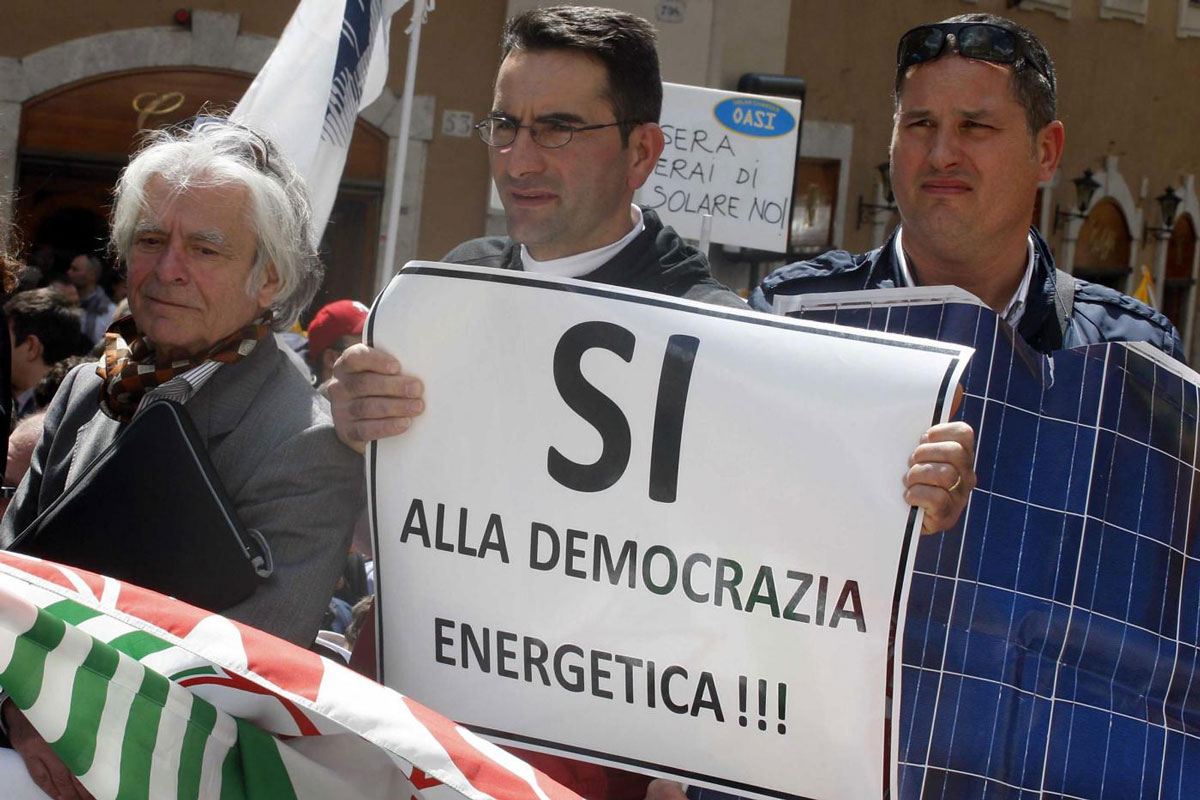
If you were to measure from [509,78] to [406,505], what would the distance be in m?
→ 0.74

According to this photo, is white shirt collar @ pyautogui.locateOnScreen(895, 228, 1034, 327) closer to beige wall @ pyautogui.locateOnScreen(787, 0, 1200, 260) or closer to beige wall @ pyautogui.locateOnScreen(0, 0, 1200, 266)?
beige wall @ pyautogui.locateOnScreen(0, 0, 1200, 266)

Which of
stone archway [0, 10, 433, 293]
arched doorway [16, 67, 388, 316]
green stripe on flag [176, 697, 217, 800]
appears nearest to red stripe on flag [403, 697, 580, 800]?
green stripe on flag [176, 697, 217, 800]

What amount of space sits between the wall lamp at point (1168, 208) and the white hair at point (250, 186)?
52.0 feet

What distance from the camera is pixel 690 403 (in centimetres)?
200

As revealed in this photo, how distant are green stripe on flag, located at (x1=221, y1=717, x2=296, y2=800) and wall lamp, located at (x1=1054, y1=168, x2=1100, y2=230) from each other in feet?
48.2

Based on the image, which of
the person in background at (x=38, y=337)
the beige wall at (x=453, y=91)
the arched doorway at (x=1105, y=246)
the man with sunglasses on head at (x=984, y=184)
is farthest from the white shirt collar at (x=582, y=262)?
the arched doorway at (x=1105, y=246)

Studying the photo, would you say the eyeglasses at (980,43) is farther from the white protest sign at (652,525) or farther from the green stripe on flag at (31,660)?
the green stripe on flag at (31,660)

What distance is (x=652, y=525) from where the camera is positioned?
6.53 feet

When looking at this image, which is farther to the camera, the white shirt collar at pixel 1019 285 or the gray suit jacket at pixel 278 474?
the white shirt collar at pixel 1019 285

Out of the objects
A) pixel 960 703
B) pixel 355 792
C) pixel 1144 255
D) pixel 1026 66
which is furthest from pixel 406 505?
pixel 1144 255

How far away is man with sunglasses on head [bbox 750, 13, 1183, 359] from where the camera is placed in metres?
2.35

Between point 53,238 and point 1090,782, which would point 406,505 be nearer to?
point 1090,782

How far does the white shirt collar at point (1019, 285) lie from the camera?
242cm

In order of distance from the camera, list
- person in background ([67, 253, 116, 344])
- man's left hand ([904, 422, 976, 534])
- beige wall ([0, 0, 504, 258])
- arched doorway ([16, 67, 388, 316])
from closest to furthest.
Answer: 1. man's left hand ([904, 422, 976, 534])
2. person in background ([67, 253, 116, 344])
3. arched doorway ([16, 67, 388, 316])
4. beige wall ([0, 0, 504, 258])
